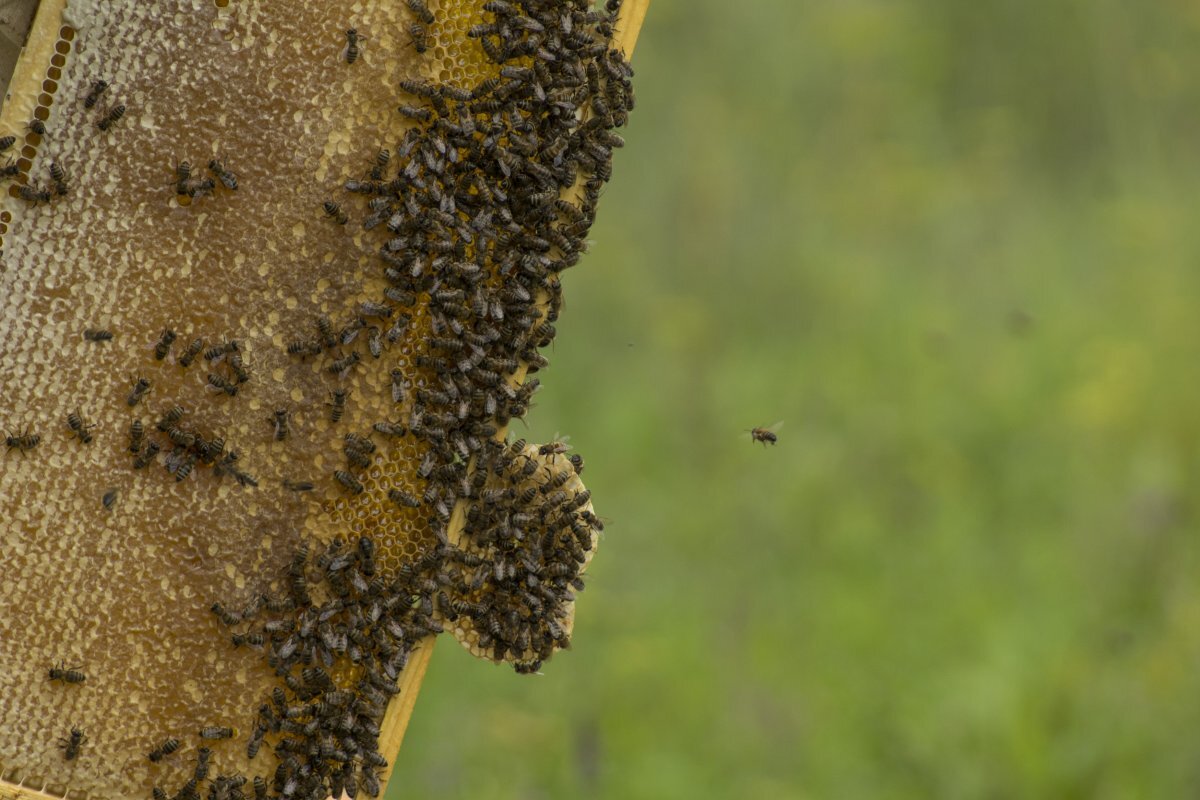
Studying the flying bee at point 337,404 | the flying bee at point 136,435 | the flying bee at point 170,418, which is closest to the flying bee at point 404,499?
the flying bee at point 337,404

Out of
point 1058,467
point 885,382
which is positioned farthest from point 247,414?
point 1058,467

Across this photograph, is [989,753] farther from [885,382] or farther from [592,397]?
[592,397]

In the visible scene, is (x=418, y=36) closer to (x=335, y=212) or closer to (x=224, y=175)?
(x=335, y=212)

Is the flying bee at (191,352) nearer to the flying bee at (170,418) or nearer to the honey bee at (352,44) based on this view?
Result: the flying bee at (170,418)

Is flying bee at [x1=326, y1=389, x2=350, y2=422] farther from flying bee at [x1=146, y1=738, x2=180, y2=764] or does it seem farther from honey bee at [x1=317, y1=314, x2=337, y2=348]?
flying bee at [x1=146, y1=738, x2=180, y2=764]

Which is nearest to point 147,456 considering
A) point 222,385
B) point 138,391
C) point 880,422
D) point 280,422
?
point 138,391
